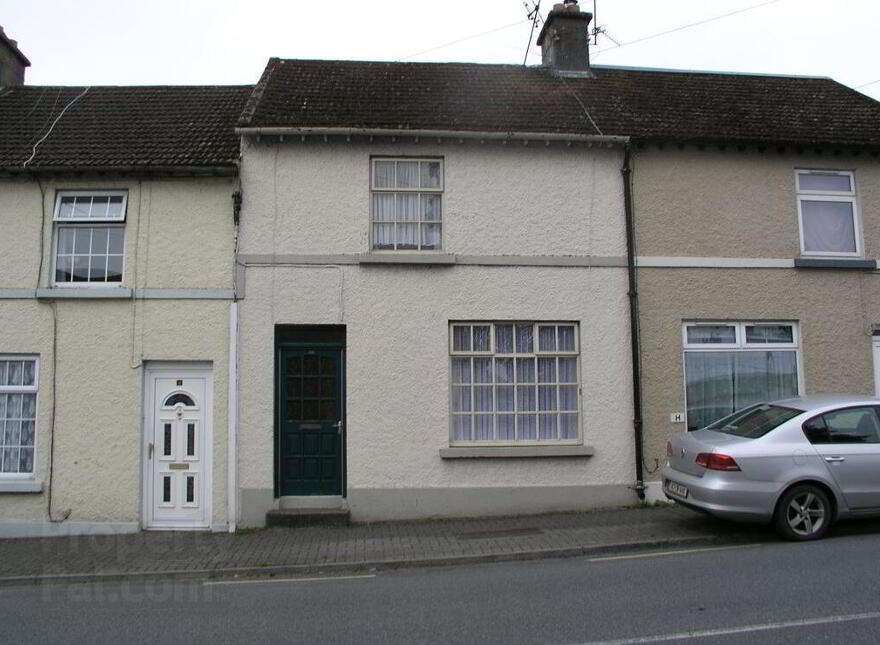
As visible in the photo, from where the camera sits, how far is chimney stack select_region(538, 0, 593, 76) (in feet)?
42.7

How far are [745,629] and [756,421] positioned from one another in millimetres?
3737

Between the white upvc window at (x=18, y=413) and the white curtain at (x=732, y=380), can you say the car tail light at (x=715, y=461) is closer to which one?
the white curtain at (x=732, y=380)

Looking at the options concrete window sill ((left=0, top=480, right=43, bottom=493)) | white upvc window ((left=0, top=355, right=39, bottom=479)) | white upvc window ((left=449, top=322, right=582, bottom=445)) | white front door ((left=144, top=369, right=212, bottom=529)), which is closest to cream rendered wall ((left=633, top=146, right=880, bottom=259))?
white upvc window ((left=449, top=322, right=582, bottom=445))

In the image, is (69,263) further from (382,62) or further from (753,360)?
(753,360)

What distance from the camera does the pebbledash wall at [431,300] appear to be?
9898 millimetres

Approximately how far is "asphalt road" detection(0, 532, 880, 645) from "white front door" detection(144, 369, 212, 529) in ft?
7.51

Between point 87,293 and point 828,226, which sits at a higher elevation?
point 828,226

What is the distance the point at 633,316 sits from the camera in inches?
408

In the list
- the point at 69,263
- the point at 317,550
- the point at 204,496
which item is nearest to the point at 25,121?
the point at 69,263

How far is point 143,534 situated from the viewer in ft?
31.4

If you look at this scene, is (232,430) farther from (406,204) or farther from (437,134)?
(437,134)

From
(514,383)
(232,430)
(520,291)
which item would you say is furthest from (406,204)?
(232,430)

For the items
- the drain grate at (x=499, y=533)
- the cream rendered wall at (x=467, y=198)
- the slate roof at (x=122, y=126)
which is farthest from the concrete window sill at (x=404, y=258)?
the drain grate at (x=499, y=533)

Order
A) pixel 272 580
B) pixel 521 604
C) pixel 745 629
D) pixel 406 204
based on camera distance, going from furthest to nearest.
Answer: pixel 406 204, pixel 272 580, pixel 521 604, pixel 745 629
